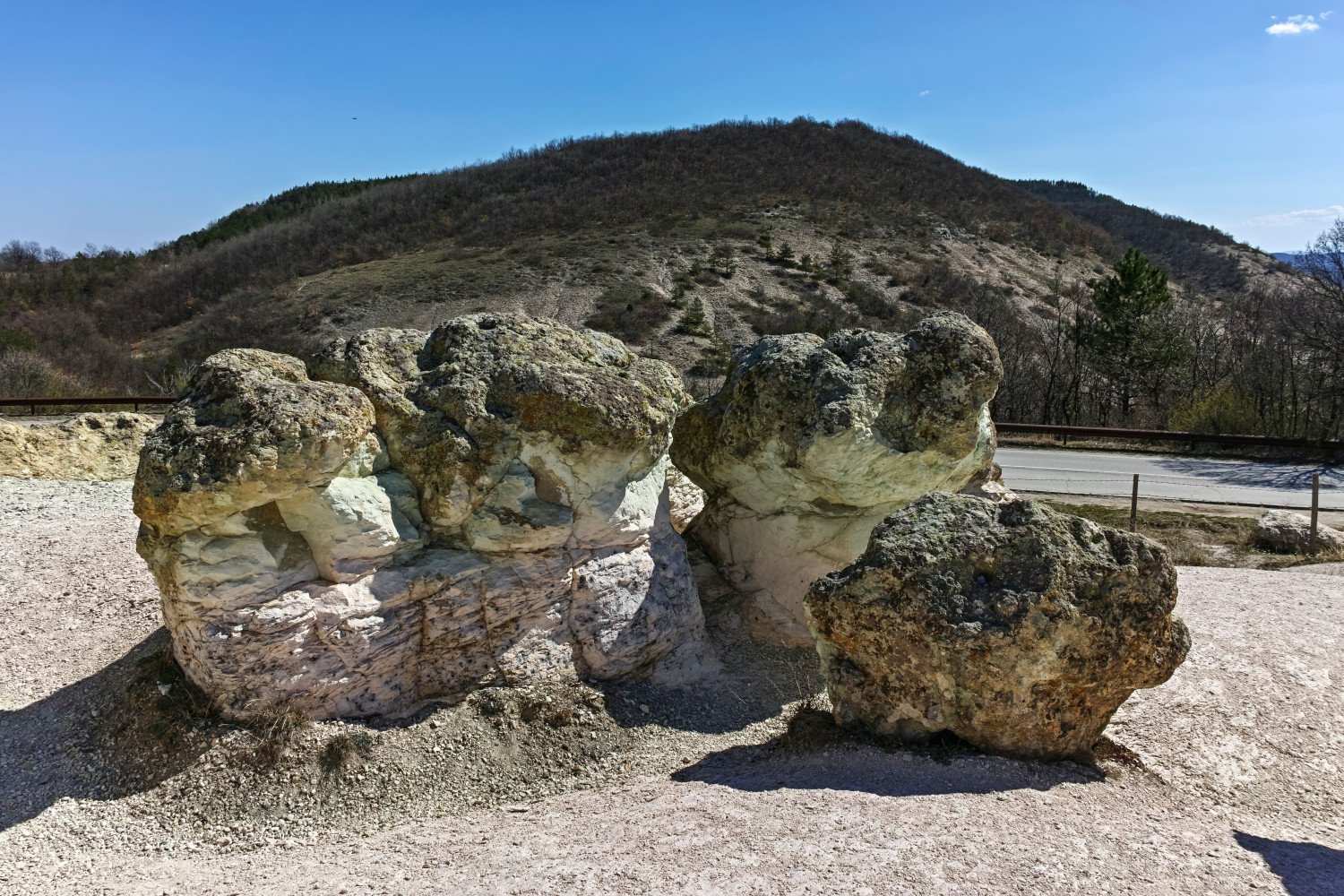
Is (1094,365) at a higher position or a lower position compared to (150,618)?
higher

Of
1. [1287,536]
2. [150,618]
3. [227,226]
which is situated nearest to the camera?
[150,618]

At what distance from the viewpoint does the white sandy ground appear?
3.44 m

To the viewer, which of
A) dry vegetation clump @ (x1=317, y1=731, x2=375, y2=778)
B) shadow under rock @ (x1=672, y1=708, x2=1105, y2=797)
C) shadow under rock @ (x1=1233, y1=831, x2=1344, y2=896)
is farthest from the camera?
dry vegetation clump @ (x1=317, y1=731, x2=375, y2=778)

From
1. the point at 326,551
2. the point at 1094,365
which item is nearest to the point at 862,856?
the point at 326,551

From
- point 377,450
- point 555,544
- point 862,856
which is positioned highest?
point 377,450

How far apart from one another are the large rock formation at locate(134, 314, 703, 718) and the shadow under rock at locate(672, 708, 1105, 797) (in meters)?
1.29

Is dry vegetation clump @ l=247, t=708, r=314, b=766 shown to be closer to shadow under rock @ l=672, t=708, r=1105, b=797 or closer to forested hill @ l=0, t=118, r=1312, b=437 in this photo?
shadow under rock @ l=672, t=708, r=1105, b=797

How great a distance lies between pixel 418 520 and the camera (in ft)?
17.3

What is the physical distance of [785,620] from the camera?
267 inches

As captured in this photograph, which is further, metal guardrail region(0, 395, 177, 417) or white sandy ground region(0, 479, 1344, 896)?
metal guardrail region(0, 395, 177, 417)

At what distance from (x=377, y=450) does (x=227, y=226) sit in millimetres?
61579

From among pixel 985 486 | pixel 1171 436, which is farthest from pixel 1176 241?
pixel 985 486

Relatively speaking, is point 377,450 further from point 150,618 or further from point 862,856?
point 862,856

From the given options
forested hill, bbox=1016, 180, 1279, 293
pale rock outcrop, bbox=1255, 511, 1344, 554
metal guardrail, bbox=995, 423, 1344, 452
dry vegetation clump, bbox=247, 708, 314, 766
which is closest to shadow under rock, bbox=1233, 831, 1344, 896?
dry vegetation clump, bbox=247, 708, 314, 766
